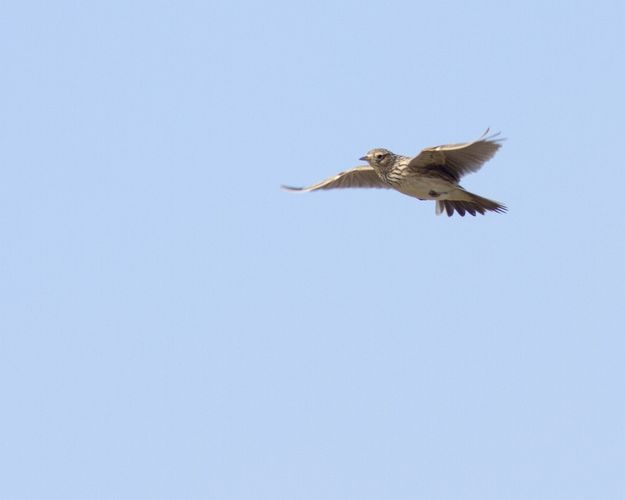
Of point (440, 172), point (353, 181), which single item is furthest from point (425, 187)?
point (353, 181)

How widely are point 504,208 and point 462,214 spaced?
2.99 ft

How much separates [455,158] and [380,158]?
1.74 metres

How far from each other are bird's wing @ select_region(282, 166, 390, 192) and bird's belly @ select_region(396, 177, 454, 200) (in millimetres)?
1119

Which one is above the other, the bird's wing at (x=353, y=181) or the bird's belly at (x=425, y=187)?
the bird's wing at (x=353, y=181)

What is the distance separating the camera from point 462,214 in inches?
1072

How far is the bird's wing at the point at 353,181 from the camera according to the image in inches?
1112

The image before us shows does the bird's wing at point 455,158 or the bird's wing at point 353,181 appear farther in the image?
the bird's wing at point 353,181

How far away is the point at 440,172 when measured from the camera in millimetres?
26297

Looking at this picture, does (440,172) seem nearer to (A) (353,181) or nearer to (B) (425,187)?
(B) (425,187)

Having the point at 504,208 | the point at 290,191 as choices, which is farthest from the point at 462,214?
the point at 290,191

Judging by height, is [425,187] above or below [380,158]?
below

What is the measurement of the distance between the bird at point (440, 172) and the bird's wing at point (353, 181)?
21 cm

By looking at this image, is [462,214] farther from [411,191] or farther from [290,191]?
[290,191]

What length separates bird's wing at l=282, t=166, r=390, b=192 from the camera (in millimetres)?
28255
